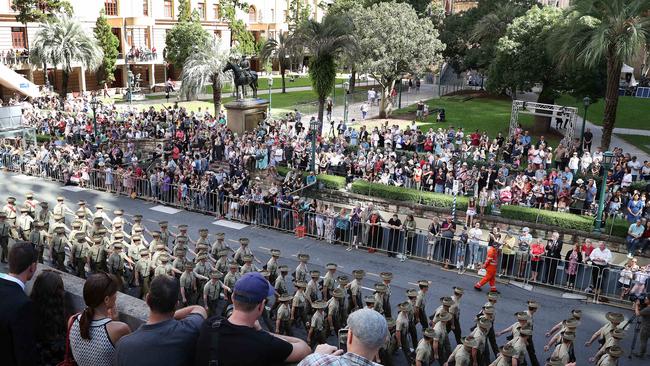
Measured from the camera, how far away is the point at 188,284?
39.9 ft

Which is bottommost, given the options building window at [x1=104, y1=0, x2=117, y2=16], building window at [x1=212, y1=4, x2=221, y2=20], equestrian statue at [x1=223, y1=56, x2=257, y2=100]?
equestrian statue at [x1=223, y1=56, x2=257, y2=100]

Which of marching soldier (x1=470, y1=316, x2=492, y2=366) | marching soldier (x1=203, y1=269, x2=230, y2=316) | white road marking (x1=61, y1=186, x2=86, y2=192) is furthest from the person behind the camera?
white road marking (x1=61, y1=186, x2=86, y2=192)

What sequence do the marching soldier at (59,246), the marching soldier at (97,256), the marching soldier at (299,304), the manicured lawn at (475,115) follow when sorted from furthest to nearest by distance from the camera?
1. the manicured lawn at (475,115)
2. the marching soldier at (59,246)
3. the marching soldier at (97,256)
4. the marching soldier at (299,304)

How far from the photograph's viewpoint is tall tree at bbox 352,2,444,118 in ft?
123

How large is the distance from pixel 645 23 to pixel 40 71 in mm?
47408

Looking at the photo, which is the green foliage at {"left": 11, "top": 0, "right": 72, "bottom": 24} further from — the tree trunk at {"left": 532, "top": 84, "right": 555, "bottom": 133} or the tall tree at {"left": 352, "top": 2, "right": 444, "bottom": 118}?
the tree trunk at {"left": 532, "top": 84, "right": 555, "bottom": 133}

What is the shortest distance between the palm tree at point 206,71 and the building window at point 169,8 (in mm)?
25233

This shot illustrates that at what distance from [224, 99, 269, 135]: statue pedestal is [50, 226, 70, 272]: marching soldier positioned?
16.4 m

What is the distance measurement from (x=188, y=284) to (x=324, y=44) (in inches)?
760

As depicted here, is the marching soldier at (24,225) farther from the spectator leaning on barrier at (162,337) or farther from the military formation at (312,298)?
the spectator leaning on barrier at (162,337)

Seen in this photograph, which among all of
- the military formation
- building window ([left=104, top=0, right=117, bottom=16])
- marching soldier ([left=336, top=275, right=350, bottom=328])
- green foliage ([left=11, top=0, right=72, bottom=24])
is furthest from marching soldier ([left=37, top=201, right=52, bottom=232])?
building window ([left=104, top=0, right=117, bottom=16])

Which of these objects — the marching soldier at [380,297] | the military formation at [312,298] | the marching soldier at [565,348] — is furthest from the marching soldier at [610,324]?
the marching soldier at [380,297]

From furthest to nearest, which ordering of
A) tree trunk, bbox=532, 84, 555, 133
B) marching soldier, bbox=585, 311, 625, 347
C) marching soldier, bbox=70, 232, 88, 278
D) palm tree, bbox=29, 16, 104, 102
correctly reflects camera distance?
palm tree, bbox=29, 16, 104, 102 < tree trunk, bbox=532, 84, 555, 133 < marching soldier, bbox=70, 232, 88, 278 < marching soldier, bbox=585, 311, 625, 347

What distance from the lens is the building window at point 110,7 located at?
180 feet
